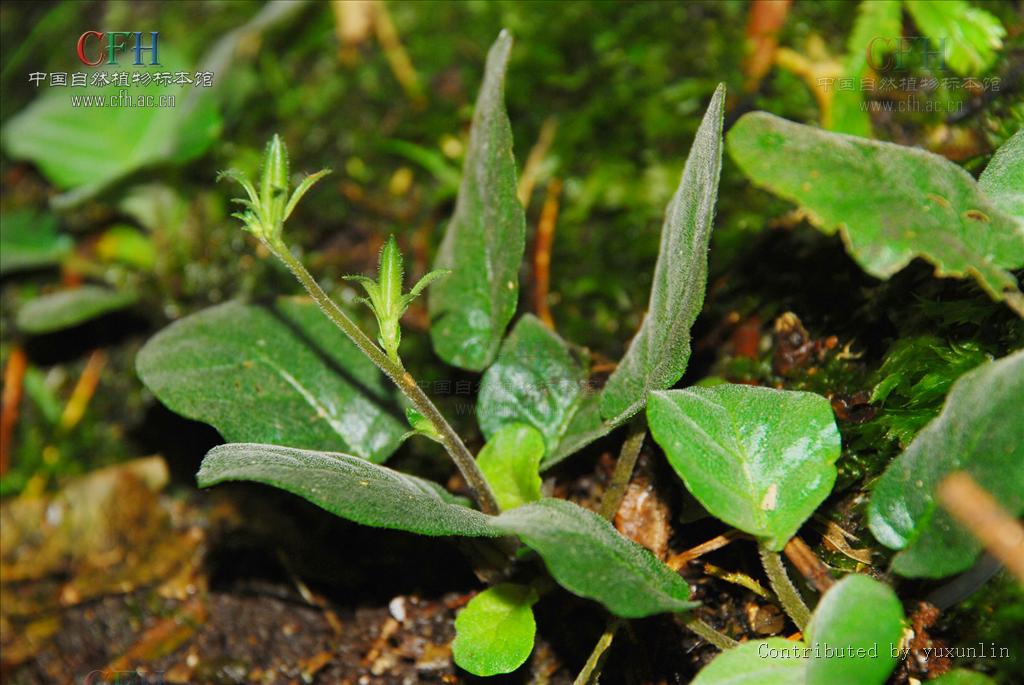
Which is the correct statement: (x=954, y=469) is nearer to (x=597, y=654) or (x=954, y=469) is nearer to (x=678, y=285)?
(x=678, y=285)

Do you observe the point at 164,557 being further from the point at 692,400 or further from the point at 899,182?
the point at 899,182

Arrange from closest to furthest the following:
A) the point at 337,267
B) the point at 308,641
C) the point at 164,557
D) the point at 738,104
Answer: the point at 308,641 < the point at 164,557 < the point at 738,104 < the point at 337,267

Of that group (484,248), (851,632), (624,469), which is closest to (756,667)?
(851,632)

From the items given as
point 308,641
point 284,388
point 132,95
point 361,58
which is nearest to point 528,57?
point 361,58

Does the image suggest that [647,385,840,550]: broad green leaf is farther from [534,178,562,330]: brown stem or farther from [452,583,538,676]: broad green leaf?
[534,178,562,330]: brown stem

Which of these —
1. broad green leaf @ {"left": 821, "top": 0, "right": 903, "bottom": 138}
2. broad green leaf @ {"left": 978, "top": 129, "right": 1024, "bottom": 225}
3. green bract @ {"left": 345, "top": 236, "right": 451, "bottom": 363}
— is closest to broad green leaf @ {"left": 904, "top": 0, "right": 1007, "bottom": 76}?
broad green leaf @ {"left": 821, "top": 0, "right": 903, "bottom": 138}

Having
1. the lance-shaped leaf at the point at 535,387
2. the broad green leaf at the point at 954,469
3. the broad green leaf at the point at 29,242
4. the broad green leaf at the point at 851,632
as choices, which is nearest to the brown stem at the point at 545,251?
the lance-shaped leaf at the point at 535,387
